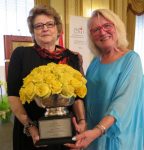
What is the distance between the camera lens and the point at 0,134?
7.41ft

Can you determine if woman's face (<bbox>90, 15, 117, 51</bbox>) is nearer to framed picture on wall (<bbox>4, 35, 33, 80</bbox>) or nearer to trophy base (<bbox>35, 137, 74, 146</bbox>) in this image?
trophy base (<bbox>35, 137, 74, 146</bbox>)

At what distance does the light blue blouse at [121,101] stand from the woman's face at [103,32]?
119 mm

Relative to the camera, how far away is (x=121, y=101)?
137 cm

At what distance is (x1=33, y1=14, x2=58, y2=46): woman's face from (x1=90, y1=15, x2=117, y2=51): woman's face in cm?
25

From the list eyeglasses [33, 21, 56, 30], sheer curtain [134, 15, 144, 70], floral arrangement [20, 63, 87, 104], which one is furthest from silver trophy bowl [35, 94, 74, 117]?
sheer curtain [134, 15, 144, 70]

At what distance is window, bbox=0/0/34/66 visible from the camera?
2664 mm

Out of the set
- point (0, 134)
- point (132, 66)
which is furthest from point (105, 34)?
point (0, 134)

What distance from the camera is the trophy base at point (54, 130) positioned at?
118cm

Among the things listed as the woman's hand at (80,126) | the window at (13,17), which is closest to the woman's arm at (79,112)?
the woman's hand at (80,126)

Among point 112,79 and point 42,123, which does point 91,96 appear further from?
point 42,123

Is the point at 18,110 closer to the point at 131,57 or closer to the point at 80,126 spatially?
the point at 80,126

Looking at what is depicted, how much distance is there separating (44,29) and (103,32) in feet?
1.11

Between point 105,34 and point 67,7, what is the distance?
1.72 metres

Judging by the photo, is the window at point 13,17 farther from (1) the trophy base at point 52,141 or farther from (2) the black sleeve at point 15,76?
(1) the trophy base at point 52,141
